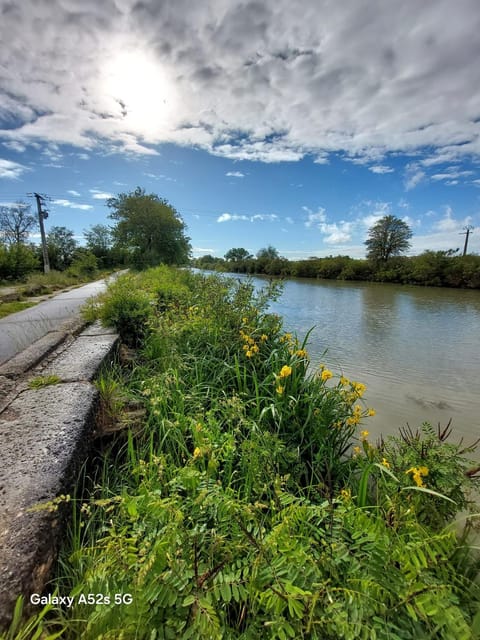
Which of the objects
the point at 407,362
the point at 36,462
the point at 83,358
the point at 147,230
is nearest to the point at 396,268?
the point at 147,230

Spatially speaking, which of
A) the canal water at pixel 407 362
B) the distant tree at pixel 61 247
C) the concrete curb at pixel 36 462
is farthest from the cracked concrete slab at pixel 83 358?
the distant tree at pixel 61 247

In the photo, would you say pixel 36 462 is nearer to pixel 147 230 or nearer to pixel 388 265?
pixel 147 230

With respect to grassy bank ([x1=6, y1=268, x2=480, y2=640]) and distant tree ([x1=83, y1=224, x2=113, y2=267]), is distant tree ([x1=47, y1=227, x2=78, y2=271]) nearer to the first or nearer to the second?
distant tree ([x1=83, y1=224, x2=113, y2=267])

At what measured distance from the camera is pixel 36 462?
115cm

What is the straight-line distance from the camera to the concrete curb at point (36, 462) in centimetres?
79

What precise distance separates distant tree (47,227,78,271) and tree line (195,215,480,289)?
1935 cm

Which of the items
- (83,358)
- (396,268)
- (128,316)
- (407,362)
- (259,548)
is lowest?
(407,362)

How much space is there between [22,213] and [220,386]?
151 ft

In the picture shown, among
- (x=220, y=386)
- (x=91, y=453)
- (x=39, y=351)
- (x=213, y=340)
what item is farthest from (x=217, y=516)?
(x=39, y=351)

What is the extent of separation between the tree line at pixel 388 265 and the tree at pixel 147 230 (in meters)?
6.37

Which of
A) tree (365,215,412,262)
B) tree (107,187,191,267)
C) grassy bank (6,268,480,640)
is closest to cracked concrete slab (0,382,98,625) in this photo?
grassy bank (6,268,480,640)

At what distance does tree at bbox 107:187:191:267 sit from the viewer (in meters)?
24.0

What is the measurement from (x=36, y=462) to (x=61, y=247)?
42.0 meters

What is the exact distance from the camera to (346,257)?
145 ft
